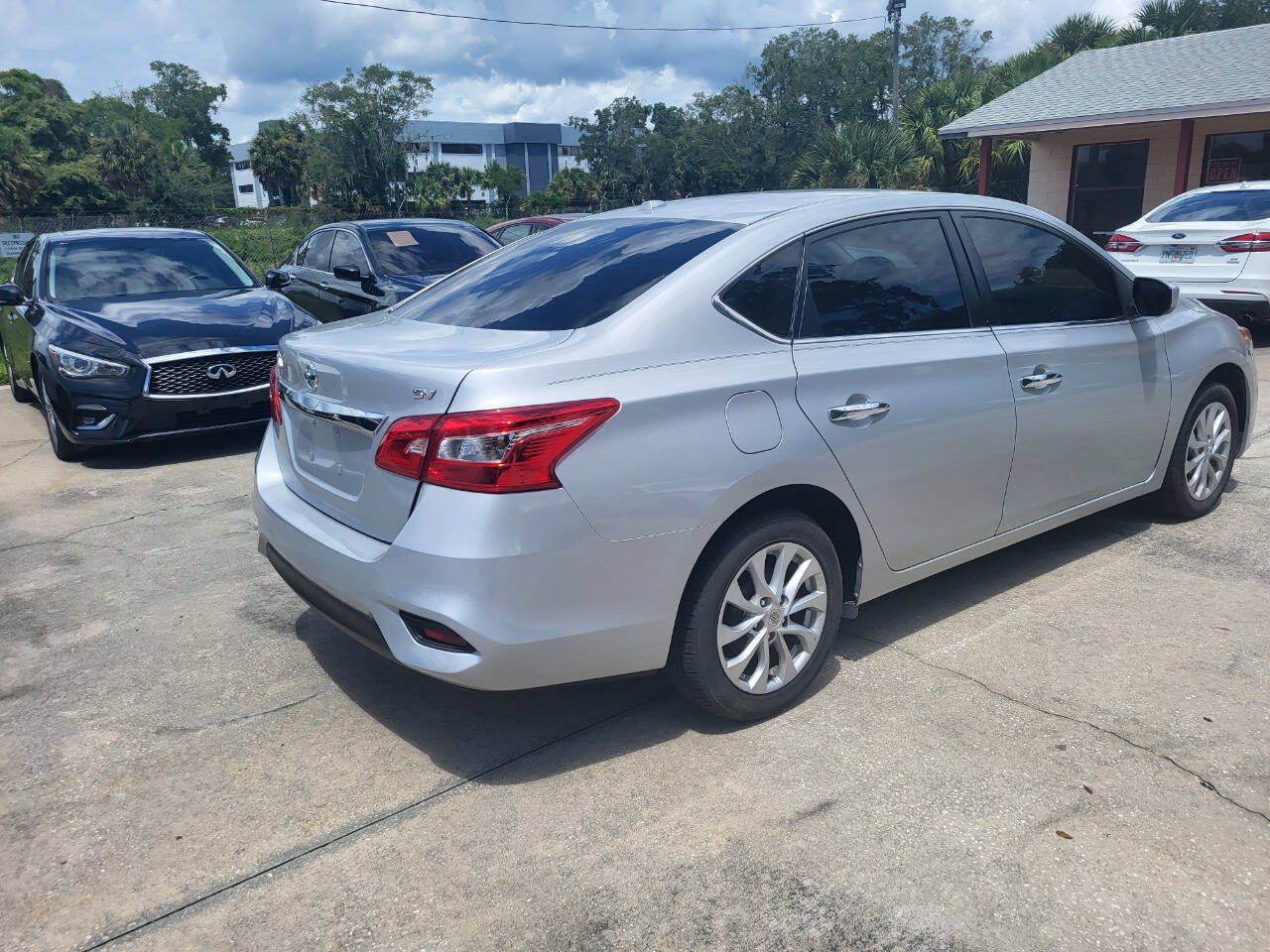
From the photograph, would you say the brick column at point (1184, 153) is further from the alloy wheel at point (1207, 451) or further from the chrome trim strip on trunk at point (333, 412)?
the chrome trim strip on trunk at point (333, 412)

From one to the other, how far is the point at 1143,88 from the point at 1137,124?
→ 671 mm

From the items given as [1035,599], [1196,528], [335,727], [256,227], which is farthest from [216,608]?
[256,227]

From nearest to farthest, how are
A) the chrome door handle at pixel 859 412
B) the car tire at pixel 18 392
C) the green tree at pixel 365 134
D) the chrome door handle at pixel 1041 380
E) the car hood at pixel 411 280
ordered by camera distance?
1. the chrome door handle at pixel 859 412
2. the chrome door handle at pixel 1041 380
3. the car hood at pixel 411 280
4. the car tire at pixel 18 392
5. the green tree at pixel 365 134

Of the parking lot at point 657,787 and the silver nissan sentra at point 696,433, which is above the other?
the silver nissan sentra at point 696,433

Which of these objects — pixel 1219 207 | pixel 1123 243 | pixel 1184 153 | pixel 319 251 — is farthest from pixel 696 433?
pixel 1184 153

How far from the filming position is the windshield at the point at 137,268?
781cm

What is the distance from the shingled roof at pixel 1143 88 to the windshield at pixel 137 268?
52.5 feet

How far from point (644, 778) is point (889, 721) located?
2.77 ft

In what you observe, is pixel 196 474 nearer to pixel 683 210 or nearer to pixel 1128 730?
pixel 683 210

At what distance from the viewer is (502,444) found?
2.74 m

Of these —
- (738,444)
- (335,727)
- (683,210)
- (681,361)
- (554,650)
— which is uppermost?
(683,210)

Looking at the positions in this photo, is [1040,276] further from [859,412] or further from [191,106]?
[191,106]

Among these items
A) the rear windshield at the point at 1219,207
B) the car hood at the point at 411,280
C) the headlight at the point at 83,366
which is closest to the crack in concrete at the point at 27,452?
the headlight at the point at 83,366

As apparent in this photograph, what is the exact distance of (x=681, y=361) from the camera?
304 centimetres
